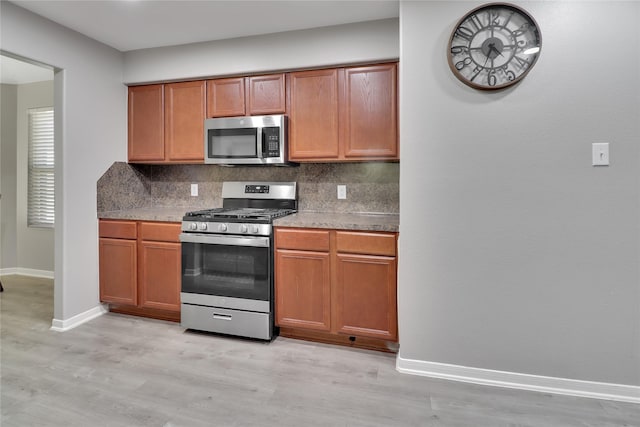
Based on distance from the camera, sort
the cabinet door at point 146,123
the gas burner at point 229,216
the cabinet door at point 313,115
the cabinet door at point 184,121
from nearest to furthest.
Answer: the gas burner at point 229,216 → the cabinet door at point 313,115 → the cabinet door at point 184,121 → the cabinet door at point 146,123

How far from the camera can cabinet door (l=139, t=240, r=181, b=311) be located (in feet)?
9.59

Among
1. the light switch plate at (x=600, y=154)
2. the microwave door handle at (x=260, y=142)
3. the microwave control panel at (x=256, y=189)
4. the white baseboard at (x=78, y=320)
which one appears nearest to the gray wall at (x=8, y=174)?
the white baseboard at (x=78, y=320)

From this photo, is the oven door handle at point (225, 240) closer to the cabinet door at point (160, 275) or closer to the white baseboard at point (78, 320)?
the cabinet door at point (160, 275)

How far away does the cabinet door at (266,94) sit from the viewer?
9.56 feet

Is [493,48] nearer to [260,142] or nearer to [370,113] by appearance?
[370,113]

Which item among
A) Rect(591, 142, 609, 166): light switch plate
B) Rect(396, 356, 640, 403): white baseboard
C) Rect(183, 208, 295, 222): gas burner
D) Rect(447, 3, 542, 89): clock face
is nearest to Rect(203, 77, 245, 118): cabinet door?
Rect(183, 208, 295, 222): gas burner

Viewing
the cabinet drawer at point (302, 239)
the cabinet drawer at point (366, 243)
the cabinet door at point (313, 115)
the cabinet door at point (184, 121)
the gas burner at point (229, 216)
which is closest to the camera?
the cabinet drawer at point (366, 243)

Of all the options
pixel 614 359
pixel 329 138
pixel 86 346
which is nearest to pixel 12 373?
pixel 86 346

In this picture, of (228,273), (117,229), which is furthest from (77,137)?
(228,273)

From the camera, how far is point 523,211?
2.02m

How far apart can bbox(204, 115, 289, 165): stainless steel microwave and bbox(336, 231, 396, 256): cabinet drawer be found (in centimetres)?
86

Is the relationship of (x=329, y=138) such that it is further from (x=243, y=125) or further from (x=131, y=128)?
(x=131, y=128)

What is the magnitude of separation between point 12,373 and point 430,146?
2867 mm

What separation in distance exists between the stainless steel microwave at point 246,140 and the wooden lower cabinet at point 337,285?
2.23ft
